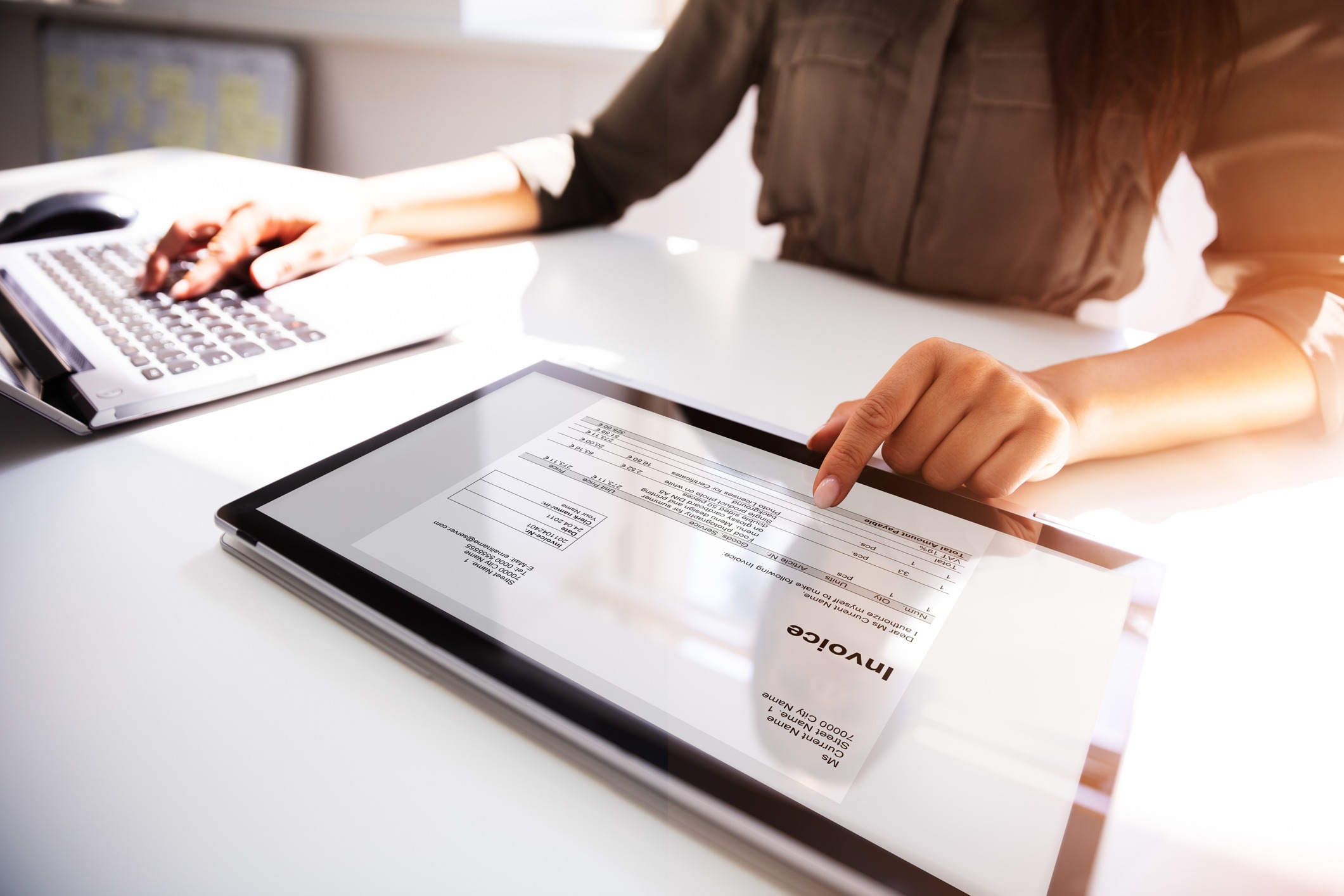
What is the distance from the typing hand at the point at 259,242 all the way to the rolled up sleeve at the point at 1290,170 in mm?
642

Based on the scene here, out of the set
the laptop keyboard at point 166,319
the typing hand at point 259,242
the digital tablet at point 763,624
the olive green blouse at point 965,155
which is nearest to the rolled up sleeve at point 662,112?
the olive green blouse at point 965,155

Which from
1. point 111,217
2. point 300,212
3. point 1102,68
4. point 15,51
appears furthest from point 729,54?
point 15,51

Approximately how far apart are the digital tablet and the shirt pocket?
0.49 metres

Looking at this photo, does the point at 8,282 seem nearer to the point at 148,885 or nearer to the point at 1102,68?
the point at 148,885

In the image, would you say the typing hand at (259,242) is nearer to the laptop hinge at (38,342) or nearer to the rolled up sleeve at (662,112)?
the laptop hinge at (38,342)

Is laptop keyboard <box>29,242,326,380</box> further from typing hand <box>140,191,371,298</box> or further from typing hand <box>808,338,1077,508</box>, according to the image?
typing hand <box>808,338,1077,508</box>

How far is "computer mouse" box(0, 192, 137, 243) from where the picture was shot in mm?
595

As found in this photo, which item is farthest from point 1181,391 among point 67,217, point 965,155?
point 67,217

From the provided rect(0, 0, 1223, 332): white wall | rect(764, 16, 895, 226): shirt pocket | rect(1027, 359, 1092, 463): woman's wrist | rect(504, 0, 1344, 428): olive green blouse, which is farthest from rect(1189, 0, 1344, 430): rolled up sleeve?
rect(0, 0, 1223, 332): white wall

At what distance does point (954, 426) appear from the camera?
1.09 feet

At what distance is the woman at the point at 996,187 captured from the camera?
37 centimetres

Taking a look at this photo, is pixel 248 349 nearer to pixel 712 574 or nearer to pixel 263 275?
pixel 263 275

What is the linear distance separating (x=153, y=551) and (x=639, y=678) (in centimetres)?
21

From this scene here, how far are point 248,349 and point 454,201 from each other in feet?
1.05
